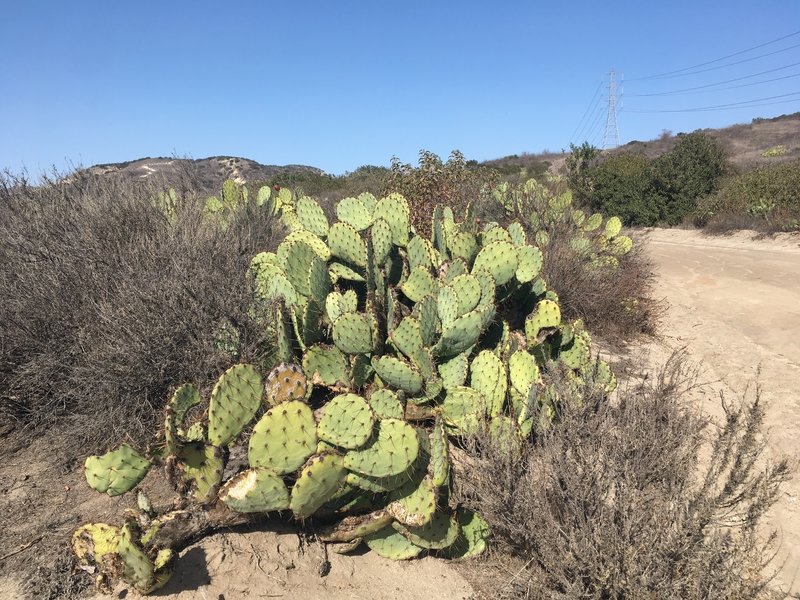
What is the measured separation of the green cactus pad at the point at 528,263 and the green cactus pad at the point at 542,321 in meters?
0.33

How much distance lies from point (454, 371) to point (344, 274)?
128 cm

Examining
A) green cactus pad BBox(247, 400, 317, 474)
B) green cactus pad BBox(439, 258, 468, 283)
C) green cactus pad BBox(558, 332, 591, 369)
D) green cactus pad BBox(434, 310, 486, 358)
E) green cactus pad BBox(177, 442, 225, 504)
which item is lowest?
green cactus pad BBox(558, 332, 591, 369)

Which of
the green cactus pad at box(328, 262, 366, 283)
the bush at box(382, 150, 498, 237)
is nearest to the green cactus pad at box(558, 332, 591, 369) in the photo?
the green cactus pad at box(328, 262, 366, 283)

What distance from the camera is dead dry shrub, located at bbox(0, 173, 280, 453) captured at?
3279 mm

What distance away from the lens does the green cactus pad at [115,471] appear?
7.66 ft

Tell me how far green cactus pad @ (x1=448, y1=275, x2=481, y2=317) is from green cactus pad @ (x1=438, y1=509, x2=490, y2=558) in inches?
51.5

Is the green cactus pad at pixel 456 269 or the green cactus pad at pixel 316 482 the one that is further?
the green cactus pad at pixel 456 269

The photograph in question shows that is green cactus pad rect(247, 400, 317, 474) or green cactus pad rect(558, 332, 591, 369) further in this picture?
green cactus pad rect(558, 332, 591, 369)

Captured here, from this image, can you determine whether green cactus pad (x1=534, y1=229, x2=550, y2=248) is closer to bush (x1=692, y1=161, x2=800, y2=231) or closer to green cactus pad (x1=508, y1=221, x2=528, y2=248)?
green cactus pad (x1=508, y1=221, x2=528, y2=248)

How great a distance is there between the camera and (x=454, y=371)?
3205mm

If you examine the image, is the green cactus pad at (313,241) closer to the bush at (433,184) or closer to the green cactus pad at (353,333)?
the green cactus pad at (353,333)

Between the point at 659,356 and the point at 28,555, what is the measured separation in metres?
5.65

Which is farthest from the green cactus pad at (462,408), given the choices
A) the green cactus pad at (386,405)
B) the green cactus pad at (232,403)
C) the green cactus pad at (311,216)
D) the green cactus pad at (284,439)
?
the green cactus pad at (311,216)

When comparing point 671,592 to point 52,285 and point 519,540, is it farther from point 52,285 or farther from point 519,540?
point 52,285
